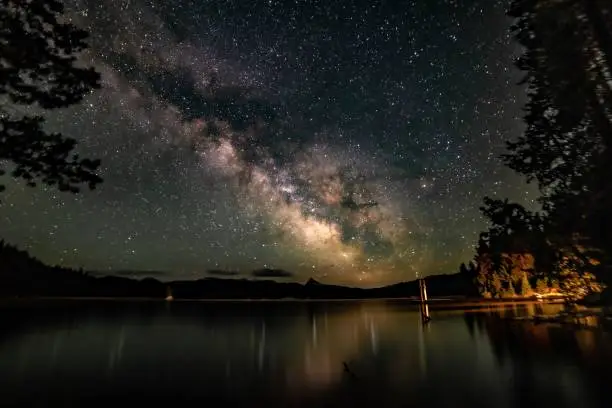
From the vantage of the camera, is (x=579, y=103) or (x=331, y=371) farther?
(x=331, y=371)

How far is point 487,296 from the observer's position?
133 meters

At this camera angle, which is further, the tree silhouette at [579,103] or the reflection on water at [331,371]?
the reflection on water at [331,371]

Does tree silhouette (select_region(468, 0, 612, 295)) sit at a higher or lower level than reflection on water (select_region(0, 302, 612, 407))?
higher

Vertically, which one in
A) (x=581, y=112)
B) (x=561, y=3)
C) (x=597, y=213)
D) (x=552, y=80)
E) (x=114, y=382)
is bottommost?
(x=114, y=382)

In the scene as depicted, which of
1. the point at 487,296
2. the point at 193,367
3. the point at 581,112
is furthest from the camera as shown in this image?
the point at 487,296

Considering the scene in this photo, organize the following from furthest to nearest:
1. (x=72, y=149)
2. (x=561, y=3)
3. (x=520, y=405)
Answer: (x=520, y=405) < (x=72, y=149) < (x=561, y=3)

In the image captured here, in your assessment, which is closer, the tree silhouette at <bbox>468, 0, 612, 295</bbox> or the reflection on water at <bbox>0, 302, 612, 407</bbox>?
the tree silhouette at <bbox>468, 0, 612, 295</bbox>

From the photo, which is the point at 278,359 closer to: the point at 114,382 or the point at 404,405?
the point at 114,382

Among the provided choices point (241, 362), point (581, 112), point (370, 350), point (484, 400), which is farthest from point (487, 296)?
point (581, 112)

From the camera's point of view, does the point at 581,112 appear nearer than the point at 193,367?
Yes

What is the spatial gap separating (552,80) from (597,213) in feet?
11.2

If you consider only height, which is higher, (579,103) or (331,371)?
(579,103)

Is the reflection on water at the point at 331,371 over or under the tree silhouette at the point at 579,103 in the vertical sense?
under

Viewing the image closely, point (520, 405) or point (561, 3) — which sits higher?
point (561, 3)
